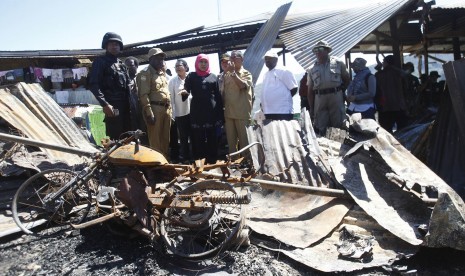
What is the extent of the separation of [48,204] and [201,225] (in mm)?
1623

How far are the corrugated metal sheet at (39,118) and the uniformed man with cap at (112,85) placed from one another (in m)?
0.55

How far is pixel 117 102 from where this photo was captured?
597 centimetres

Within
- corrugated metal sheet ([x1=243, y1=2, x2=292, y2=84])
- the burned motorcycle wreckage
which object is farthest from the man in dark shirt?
the burned motorcycle wreckage

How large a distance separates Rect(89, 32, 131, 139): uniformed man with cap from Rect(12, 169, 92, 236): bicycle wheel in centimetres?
149

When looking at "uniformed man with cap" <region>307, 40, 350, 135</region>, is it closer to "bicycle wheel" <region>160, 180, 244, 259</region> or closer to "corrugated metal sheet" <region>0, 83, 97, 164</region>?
"bicycle wheel" <region>160, 180, 244, 259</region>

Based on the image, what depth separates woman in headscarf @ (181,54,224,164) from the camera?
20.3ft

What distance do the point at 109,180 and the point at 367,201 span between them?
8.48 ft

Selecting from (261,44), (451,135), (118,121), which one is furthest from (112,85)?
(451,135)

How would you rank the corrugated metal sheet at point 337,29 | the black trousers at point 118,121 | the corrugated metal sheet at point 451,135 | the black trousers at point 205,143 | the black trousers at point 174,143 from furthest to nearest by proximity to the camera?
1. the black trousers at point 174,143
2. the corrugated metal sheet at point 337,29
3. the black trousers at point 205,143
4. the black trousers at point 118,121
5. the corrugated metal sheet at point 451,135

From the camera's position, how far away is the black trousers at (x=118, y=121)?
6012 mm

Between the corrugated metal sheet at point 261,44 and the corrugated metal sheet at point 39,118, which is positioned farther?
the corrugated metal sheet at point 261,44

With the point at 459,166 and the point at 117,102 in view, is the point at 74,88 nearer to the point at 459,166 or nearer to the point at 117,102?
the point at 117,102

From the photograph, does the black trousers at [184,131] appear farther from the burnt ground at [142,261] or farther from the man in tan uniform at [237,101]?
the burnt ground at [142,261]

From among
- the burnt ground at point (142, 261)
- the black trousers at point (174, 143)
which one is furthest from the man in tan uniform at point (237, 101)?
the burnt ground at point (142, 261)
